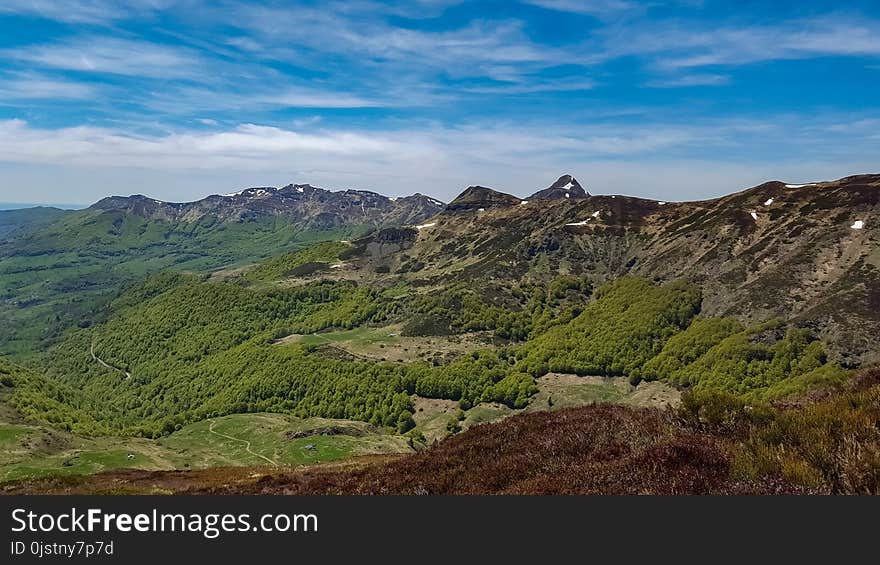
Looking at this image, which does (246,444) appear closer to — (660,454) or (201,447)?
(201,447)

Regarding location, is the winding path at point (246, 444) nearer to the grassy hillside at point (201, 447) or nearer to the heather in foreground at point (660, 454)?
the grassy hillside at point (201, 447)

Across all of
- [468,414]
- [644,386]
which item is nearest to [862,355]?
[644,386]

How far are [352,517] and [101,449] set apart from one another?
127168mm

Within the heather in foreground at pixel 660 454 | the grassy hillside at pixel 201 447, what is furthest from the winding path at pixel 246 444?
the heather in foreground at pixel 660 454

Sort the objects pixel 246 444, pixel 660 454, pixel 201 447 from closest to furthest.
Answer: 1. pixel 660 454
2. pixel 201 447
3. pixel 246 444

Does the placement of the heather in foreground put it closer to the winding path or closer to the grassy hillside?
the grassy hillside

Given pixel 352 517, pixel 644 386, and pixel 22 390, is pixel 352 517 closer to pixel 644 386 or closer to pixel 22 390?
pixel 644 386

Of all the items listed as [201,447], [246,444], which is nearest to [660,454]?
[201,447]

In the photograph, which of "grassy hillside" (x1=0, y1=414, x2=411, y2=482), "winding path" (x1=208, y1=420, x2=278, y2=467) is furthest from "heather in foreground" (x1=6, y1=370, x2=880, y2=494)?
"winding path" (x1=208, y1=420, x2=278, y2=467)

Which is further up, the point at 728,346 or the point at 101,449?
the point at 728,346

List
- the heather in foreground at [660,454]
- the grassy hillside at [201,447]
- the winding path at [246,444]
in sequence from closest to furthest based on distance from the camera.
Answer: the heather in foreground at [660,454] → the grassy hillside at [201,447] → the winding path at [246,444]

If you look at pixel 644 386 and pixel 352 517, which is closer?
pixel 352 517

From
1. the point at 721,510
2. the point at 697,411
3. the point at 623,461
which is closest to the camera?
the point at 721,510

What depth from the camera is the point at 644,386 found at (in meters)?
192
